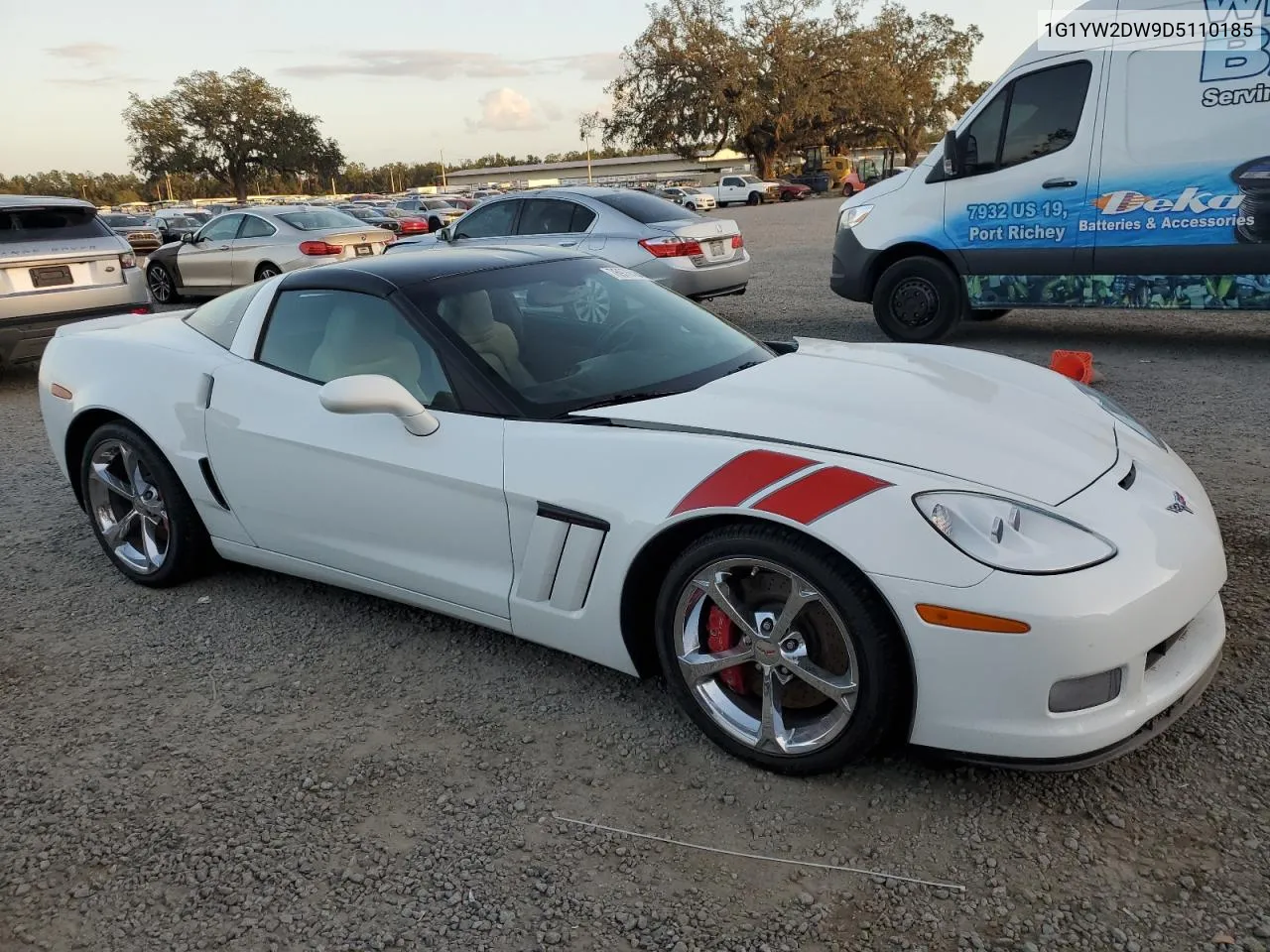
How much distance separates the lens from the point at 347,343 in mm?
3469

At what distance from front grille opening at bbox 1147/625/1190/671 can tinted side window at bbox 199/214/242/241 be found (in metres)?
13.2

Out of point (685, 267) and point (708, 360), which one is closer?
point (708, 360)

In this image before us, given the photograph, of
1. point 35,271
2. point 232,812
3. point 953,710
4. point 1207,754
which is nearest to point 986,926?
point 953,710

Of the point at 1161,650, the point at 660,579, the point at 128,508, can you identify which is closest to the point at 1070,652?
the point at 1161,650

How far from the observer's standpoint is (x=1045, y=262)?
297 inches

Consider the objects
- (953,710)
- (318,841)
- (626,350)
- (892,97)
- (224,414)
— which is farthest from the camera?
(892,97)

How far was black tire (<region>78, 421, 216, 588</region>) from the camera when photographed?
12.7ft

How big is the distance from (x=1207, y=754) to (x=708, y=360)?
1863 mm

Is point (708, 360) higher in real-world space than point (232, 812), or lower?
higher

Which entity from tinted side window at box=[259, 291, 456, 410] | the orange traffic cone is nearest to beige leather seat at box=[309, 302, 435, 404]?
tinted side window at box=[259, 291, 456, 410]

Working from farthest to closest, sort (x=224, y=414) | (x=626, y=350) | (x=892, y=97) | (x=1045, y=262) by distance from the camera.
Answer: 1. (x=892, y=97)
2. (x=1045, y=262)
3. (x=224, y=414)
4. (x=626, y=350)

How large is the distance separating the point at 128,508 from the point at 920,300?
6246 mm

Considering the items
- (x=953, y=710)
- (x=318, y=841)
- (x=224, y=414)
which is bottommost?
(x=318, y=841)

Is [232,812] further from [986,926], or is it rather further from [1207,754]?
[1207,754]
